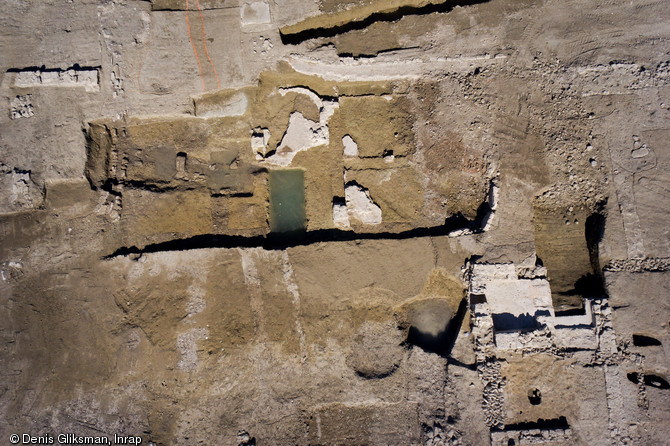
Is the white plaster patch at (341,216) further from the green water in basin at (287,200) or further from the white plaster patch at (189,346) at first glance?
the white plaster patch at (189,346)

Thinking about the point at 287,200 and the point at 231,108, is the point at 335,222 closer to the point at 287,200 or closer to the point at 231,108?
the point at 287,200

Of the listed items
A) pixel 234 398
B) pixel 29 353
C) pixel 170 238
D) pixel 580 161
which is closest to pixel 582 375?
pixel 580 161

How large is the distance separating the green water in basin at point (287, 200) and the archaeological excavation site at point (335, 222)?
0.17ft

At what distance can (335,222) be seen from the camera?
7.97 m

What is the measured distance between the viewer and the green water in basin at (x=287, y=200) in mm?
8219

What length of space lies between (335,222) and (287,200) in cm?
125

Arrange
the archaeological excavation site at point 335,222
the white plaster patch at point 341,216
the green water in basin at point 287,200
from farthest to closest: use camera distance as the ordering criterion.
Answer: the green water in basin at point 287,200 < the white plaster patch at point 341,216 < the archaeological excavation site at point 335,222

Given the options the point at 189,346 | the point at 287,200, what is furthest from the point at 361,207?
the point at 189,346

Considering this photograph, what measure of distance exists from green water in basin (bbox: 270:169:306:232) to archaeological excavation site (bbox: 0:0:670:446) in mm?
52

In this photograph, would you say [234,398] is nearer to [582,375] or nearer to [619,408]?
[582,375]

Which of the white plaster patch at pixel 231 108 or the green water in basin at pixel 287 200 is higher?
the white plaster patch at pixel 231 108

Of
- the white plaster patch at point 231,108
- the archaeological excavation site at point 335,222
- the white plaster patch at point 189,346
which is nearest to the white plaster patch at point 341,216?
the archaeological excavation site at point 335,222

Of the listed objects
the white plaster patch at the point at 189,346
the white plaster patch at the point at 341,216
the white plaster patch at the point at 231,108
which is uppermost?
the white plaster patch at the point at 231,108

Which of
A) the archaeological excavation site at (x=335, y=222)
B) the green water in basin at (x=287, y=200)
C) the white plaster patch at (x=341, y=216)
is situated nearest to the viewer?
the archaeological excavation site at (x=335, y=222)
